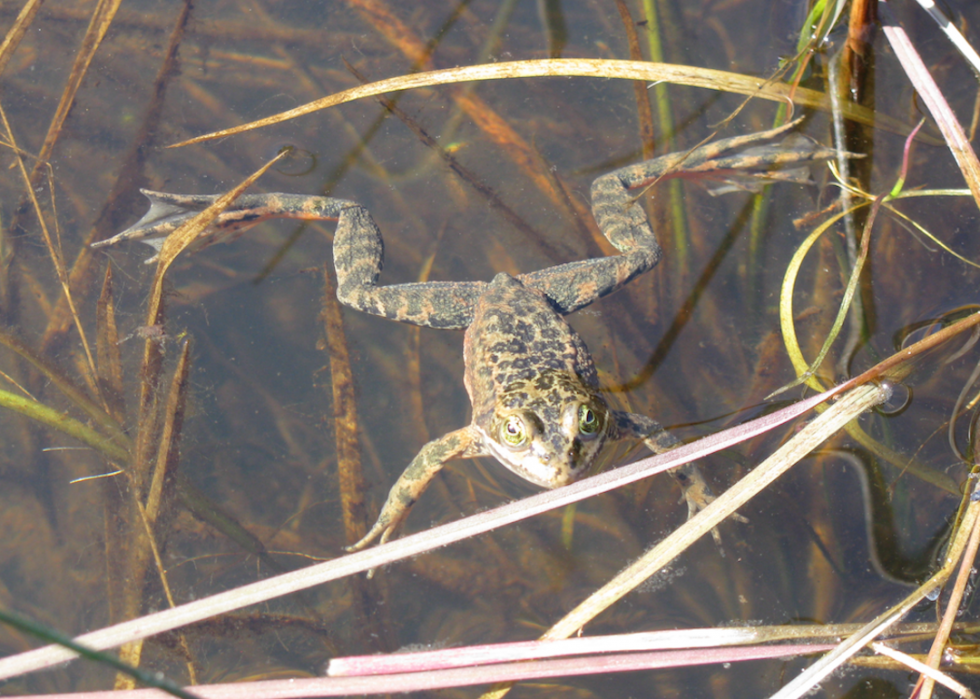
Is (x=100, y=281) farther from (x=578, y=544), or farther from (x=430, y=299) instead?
(x=578, y=544)

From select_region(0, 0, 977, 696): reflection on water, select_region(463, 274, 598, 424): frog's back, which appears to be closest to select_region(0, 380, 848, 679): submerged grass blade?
select_region(463, 274, 598, 424): frog's back

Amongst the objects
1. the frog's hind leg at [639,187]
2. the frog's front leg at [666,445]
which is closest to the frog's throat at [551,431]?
the frog's front leg at [666,445]

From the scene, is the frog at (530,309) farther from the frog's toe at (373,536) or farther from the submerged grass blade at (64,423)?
the submerged grass blade at (64,423)

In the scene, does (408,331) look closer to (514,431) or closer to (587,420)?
(514,431)

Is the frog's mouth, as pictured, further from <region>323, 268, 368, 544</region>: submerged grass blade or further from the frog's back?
<region>323, 268, 368, 544</region>: submerged grass blade

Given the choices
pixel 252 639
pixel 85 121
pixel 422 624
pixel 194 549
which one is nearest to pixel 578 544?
pixel 422 624
